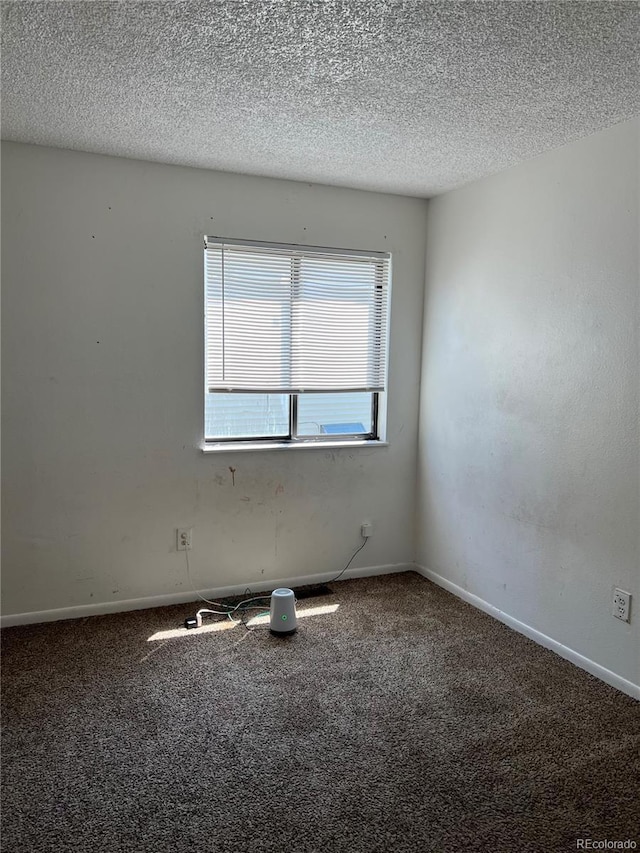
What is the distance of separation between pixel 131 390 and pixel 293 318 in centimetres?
103

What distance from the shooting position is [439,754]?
87.1 inches

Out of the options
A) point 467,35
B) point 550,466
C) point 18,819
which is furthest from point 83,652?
point 467,35

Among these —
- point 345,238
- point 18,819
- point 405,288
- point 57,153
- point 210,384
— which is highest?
point 57,153

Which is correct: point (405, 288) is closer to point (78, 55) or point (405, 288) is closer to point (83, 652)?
point (78, 55)

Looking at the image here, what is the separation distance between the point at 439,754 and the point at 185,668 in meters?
1.21

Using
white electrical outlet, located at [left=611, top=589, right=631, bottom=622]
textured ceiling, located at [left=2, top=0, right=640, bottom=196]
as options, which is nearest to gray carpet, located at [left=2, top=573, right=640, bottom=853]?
white electrical outlet, located at [left=611, top=589, right=631, bottom=622]

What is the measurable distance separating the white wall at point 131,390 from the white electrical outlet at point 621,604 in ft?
5.62

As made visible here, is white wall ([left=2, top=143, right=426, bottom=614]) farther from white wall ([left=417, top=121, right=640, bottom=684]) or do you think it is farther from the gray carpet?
white wall ([left=417, top=121, right=640, bottom=684])

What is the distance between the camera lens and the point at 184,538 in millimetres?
3518

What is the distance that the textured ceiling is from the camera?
1816 mm

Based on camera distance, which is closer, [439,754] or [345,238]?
[439,754]

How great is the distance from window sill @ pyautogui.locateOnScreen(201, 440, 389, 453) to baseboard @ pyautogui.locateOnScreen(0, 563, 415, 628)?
2.65 ft

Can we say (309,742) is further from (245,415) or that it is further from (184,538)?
(245,415)

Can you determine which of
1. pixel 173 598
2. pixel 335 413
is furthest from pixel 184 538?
pixel 335 413
